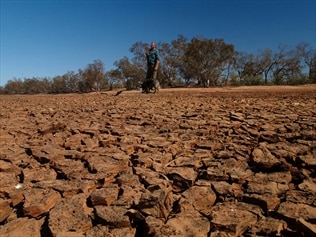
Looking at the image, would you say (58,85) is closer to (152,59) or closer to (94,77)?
(94,77)

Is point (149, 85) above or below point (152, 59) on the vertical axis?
below

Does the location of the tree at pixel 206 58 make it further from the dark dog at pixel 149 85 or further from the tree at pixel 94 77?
the dark dog at pixel 149 85

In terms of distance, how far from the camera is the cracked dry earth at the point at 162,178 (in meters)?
1.86

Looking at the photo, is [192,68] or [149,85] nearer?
[149,85]

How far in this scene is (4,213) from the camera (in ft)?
6.66

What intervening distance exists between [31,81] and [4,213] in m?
42.7

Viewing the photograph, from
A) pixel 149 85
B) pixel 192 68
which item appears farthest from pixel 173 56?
pixel 149 85

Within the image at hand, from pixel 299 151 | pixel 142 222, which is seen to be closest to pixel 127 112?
pixel 299 151

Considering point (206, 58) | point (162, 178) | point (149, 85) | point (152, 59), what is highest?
point (206, 58)

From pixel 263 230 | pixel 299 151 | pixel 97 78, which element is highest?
pixel 97 78

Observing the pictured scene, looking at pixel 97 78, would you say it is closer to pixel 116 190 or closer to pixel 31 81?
pixel 31 81

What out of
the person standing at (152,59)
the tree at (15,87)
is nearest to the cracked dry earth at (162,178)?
the person standing at (152,59)

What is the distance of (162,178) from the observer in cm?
240

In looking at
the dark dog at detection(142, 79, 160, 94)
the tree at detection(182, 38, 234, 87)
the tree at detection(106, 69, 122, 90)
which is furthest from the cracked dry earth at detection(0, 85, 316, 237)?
the tree at detection(106, 69, 122, 90)
